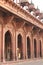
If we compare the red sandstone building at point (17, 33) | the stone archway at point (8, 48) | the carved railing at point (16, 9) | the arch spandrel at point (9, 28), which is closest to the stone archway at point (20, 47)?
the red sandstone building at point (17, 33)

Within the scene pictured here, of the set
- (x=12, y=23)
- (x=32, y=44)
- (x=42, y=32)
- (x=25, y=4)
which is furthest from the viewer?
(x=25, y=4)

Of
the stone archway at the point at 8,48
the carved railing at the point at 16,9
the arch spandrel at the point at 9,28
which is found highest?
the carved railing at the point at 16,9

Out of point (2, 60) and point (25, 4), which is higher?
point (25, 4)

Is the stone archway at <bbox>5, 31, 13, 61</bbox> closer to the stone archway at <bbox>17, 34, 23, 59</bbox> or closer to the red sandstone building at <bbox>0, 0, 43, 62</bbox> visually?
the red sandstone building at <bbox>0, 0, 43, 62</bbox>

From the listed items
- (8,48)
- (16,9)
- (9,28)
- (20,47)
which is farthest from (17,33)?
(16,9)

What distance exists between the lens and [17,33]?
88.9 feet

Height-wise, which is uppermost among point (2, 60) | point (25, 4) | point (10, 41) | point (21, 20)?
point (25, 4)

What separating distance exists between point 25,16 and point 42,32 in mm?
10502

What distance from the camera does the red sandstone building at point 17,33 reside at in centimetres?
2303

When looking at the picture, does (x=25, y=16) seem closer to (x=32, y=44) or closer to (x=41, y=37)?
(x=32, y=44)

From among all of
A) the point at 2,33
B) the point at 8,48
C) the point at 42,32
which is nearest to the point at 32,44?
the point at 42,32

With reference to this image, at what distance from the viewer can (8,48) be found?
26.5 meters

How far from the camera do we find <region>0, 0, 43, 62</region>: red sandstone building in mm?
23031

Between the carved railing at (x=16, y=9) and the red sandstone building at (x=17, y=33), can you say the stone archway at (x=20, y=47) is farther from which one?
the carved railing at (x=16, y=9)
